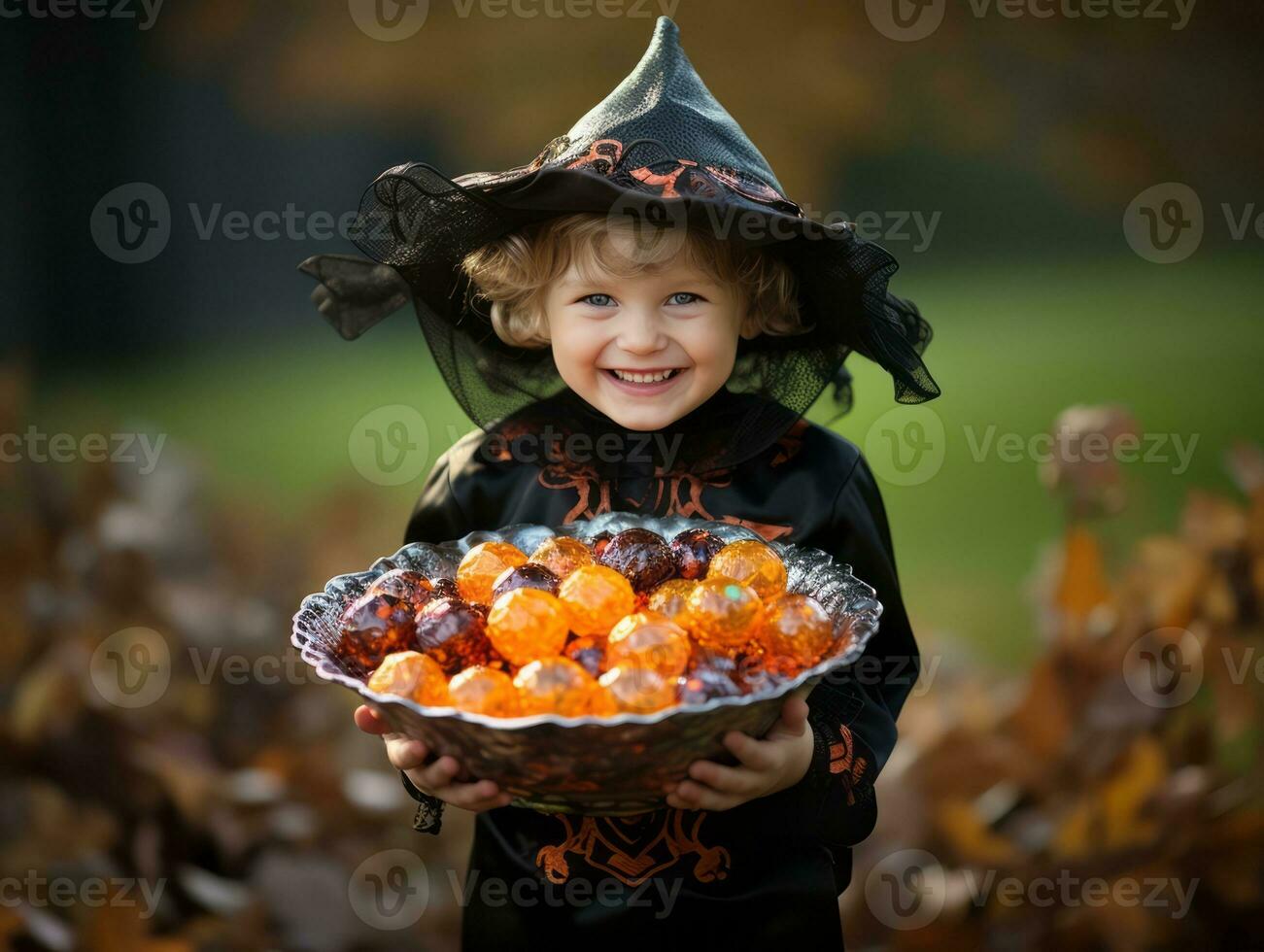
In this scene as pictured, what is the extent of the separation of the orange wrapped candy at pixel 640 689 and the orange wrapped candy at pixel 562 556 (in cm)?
20

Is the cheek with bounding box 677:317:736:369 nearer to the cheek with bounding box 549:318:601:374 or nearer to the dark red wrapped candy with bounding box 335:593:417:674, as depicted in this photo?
the cheek with bounding box 549:318:601:374

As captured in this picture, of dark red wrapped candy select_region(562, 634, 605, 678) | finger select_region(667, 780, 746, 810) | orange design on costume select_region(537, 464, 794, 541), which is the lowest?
finger select_region(667, 780, 746, 810)

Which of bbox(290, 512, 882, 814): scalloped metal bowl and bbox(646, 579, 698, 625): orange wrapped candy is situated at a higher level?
bbox(646, 579, 698, 625): orange wrapped candy

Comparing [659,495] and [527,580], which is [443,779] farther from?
[659,495]

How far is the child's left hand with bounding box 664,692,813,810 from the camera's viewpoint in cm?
96

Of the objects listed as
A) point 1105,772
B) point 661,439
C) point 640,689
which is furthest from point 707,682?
point 1105,772

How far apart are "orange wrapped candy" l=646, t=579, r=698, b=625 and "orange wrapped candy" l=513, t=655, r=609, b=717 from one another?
123 millimetres

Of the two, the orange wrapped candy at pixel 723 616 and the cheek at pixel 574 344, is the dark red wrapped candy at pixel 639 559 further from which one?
the cheek at pixel 574 344

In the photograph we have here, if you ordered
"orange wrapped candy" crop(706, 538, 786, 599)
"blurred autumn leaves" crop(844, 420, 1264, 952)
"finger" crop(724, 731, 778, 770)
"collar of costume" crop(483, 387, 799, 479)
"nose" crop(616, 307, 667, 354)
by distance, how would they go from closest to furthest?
1. "finger" crop(724, 731, 778, 770)
2. "orange wrapped candy" crop(706, 538, 786, 599)
3. "nose" crop(616, 307, 667, 354)
4. "collar of costume" crop(483, 387, 799, 479)
5. "blurred autumn leaves" crop(844, 420, 1264, 952)

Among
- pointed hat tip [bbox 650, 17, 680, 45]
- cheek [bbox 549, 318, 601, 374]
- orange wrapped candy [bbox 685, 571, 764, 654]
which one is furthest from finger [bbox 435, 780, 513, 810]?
pointed hat tip [bbox 650, 17, 680, 45]

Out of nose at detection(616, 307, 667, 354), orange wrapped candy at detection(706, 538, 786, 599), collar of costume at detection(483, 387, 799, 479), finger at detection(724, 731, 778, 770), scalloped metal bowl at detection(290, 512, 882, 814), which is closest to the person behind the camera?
scalloped metal bowl at detection(290, 512, 882, 814)

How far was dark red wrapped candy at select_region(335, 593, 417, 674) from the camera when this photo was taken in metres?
1.01

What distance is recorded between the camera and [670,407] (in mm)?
1228

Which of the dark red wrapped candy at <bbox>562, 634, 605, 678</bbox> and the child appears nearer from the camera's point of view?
the dark red wrapped candy at <bbox>562, 634, 605, 678</bbox>
